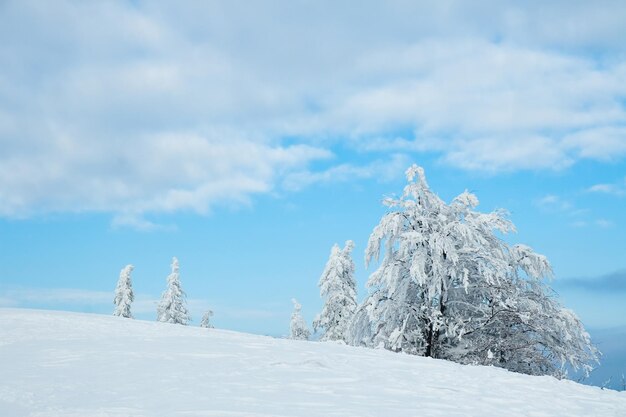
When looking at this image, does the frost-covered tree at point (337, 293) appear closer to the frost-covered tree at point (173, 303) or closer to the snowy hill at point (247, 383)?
the frost-covered tree at point (173, 303)

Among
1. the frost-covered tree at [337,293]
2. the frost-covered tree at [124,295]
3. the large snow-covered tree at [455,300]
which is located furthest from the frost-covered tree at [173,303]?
the large snow-covered tree at [455,300]

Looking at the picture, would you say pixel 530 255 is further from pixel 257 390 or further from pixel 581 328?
pixel 257 390

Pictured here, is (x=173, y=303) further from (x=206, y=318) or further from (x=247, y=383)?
(x=247, y=383)

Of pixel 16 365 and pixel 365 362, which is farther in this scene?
pixel 365 362

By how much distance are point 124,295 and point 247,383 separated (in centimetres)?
3946

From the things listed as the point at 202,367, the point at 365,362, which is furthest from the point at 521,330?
the point at 202,367

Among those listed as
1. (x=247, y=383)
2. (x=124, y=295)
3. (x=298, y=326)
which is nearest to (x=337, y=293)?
(x=298, y=326)

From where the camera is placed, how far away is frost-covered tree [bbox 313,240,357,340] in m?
35.2

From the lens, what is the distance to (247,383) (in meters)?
7.73

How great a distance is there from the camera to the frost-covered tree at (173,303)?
43.2 metres

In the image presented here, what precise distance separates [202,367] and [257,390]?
1.77 m

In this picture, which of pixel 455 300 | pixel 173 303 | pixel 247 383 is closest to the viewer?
pixel 247 383

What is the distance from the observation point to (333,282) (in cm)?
3556

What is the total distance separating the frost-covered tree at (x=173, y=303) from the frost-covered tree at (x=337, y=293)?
41.4 ft
